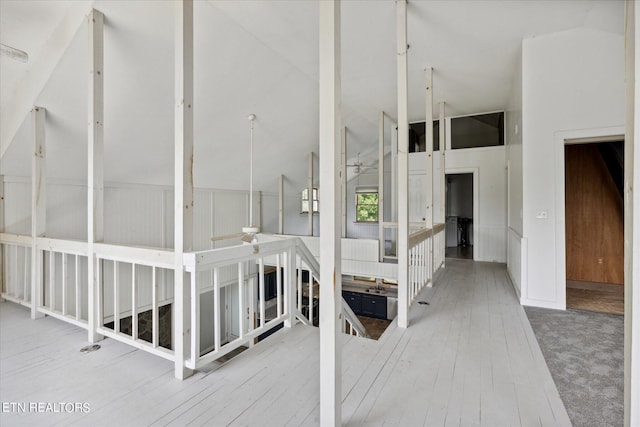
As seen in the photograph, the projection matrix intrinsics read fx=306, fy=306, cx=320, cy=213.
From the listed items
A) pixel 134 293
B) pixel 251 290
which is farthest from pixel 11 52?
pixel 251 290

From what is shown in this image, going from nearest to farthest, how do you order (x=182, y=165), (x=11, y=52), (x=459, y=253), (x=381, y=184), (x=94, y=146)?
(x=182, y=165) < (x=11, y=52) < (x=94, y=146) < (x=381, y=184) < (x=459, y=253)

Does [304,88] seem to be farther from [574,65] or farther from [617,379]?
[617,379]

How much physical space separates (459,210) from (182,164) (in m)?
10.1

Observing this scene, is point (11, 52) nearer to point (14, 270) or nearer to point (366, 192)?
point (14, 270)

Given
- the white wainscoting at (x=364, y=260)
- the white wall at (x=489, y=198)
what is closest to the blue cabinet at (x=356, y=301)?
the white wainscoting at (x=364, y=260)

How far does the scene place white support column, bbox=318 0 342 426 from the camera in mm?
1479

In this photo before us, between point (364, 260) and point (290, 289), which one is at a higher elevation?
point (290, 289)

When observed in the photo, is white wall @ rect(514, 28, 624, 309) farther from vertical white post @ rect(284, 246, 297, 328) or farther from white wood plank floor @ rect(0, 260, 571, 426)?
vertical white post @ rect(284, 246, 297, 328)

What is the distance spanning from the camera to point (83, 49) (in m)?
2.67

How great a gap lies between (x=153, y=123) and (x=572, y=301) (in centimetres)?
562

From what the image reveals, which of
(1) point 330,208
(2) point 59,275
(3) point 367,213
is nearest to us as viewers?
(1) point 330,208

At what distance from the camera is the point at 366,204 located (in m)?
10.2

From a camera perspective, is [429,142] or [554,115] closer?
[554,115]

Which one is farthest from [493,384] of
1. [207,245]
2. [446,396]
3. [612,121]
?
[207,245]
